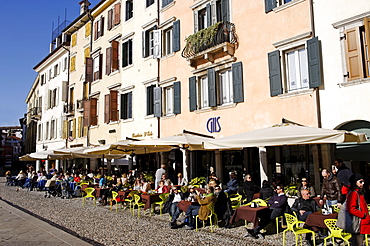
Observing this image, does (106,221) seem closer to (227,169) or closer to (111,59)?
(227,169)

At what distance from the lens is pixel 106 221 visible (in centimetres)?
1041

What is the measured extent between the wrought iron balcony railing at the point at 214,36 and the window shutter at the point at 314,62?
366cm

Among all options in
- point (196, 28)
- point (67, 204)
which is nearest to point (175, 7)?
point (196, 28)

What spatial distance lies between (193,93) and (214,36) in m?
2.83

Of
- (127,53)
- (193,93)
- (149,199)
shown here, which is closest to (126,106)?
(127,53)

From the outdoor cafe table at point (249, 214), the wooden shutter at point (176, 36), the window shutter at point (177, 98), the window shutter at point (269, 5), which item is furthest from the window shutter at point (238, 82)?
the outdoor cafe table at point (249, 214)

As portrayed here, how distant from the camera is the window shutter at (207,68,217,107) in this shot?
14367mm

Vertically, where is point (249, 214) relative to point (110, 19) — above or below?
below

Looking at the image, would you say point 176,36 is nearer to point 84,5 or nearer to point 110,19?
point 110,19

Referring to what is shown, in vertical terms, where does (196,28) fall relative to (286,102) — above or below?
above

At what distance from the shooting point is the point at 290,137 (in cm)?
766

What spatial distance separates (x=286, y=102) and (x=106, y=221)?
24.1ft

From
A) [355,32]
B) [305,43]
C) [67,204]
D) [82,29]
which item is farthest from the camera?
[82,29]

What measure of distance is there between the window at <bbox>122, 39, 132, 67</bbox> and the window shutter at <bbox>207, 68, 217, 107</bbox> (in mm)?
7926
